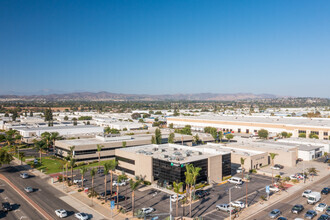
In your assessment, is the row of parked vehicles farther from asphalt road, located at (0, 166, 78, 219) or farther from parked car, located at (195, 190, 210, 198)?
asphalt road, located at (0, 166, 78, 219)

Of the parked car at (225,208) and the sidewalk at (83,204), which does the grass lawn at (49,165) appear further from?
the parked car at (225,208)

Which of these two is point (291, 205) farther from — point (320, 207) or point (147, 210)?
point (147, 210)

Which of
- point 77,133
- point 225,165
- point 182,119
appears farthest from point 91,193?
point 182,119

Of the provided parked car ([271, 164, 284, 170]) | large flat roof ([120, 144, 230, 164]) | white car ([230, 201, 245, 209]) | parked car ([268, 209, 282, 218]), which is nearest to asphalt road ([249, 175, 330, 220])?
parked car ([268, 209, 282, 218])

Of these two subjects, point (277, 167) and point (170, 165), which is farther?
point (277, 167)

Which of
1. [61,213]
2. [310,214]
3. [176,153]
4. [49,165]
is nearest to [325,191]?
[310,214]

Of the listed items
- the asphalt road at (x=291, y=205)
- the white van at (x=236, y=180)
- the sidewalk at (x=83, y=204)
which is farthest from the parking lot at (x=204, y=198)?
the asphalt road at (x=291, y=205)
